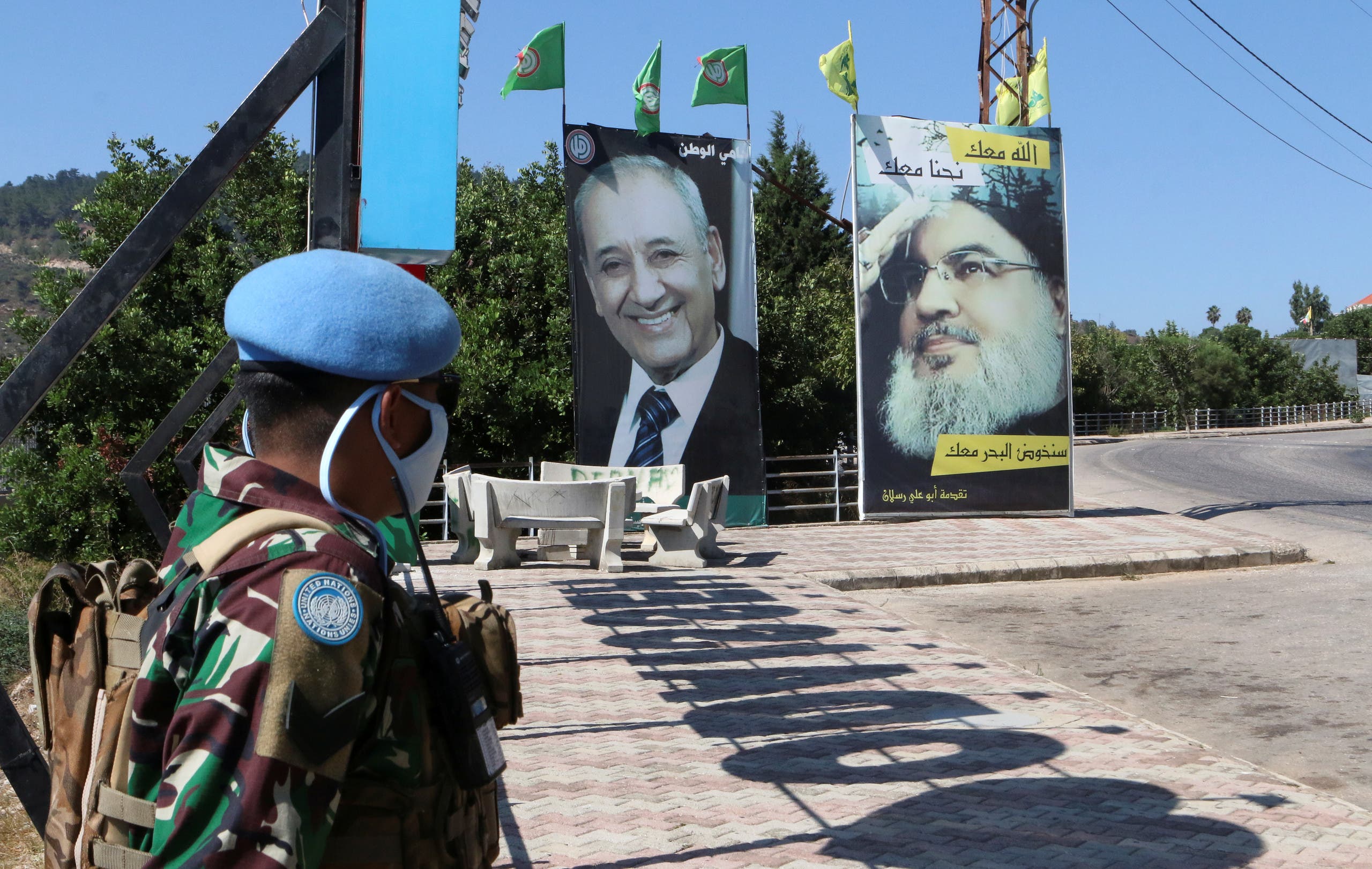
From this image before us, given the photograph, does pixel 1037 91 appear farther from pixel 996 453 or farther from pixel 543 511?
pixel 543 511

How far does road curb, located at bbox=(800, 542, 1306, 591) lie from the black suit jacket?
3596 mm

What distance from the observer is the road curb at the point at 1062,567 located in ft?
36.0

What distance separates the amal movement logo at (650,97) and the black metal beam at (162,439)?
10.1m

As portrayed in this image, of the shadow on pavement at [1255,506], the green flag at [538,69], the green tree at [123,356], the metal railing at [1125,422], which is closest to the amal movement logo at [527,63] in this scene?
the green flag at [538,69]

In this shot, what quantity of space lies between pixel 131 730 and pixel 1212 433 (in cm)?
5811

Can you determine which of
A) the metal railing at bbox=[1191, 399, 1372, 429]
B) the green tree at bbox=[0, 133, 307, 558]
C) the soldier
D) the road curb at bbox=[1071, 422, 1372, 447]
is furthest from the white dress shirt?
the metal railing at bbox=[1191, 399, 1372, 429]

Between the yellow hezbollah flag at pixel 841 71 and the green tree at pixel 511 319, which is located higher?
the yellow hezbollah flag at pixel 841 71

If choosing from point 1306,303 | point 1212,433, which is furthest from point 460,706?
point 1306,303

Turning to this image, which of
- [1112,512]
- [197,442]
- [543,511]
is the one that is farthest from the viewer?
[1112,512]

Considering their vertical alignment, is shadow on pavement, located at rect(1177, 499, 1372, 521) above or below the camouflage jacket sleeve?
below

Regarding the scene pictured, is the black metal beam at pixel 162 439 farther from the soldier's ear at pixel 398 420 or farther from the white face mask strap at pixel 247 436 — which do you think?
the soldier's ear at pixel 398 420

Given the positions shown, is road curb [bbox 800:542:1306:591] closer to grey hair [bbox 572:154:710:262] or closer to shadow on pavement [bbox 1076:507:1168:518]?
shadow on pavement [bbox 1076:507:1168:518]

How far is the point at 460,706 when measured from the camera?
151 cm

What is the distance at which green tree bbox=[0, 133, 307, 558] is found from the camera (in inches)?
550
